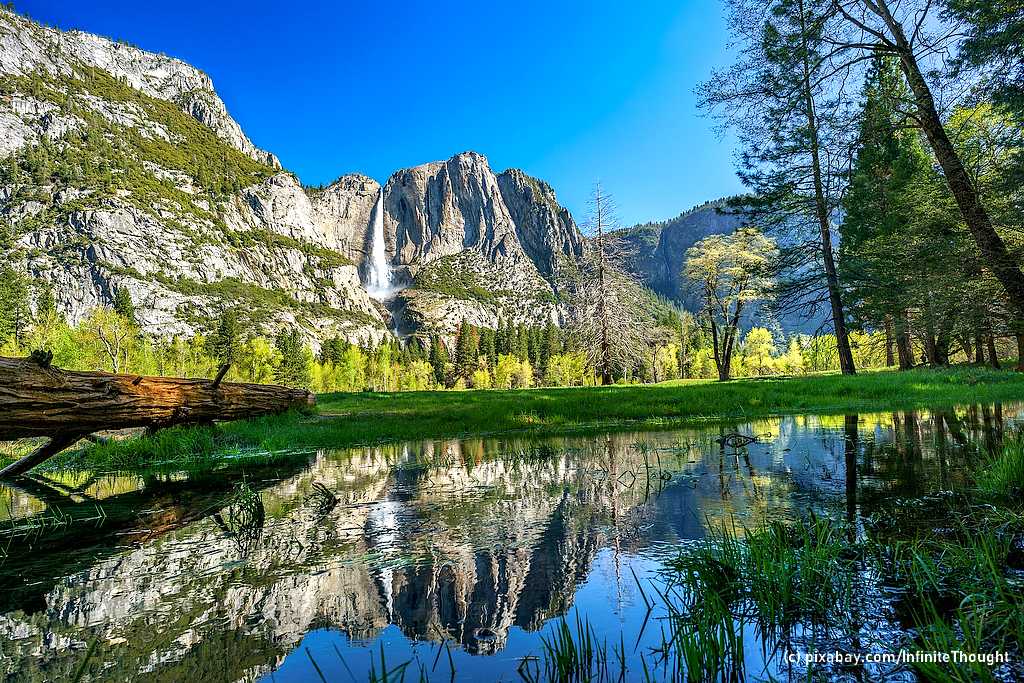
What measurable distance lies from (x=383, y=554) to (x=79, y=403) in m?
7.20

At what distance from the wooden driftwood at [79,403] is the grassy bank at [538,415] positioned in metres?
0.76

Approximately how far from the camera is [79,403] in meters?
7.81

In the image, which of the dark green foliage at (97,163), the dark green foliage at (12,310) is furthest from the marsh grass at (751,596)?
the dark green foliage at (97,163)

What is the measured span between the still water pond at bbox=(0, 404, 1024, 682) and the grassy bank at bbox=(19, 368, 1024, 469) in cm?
268

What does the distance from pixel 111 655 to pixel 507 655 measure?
2.01m

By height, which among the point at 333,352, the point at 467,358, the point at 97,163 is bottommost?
the point at 467,358

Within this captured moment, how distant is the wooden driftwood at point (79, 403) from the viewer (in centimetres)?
703

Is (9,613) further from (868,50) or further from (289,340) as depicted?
(289,340)

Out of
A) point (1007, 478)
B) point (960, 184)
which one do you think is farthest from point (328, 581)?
point (960, 184)

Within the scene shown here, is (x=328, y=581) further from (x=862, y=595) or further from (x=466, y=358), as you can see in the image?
(x=466, y=358)

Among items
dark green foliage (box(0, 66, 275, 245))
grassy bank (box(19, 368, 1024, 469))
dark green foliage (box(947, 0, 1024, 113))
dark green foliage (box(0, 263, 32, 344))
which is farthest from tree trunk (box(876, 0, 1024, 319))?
dark green foliage (box(0, 66, 275, 245))

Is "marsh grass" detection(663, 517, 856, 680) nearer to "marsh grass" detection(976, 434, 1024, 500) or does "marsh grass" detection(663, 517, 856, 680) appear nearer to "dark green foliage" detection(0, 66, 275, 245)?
"marsh grass" detection(976, 434, 1024, 500)

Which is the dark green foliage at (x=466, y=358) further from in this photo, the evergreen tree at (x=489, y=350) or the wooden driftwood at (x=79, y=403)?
the wooden driftwood at (x=79, y=403)

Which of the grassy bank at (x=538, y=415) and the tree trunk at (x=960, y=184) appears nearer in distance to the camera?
the tree trunk at (x=960, y=184)
